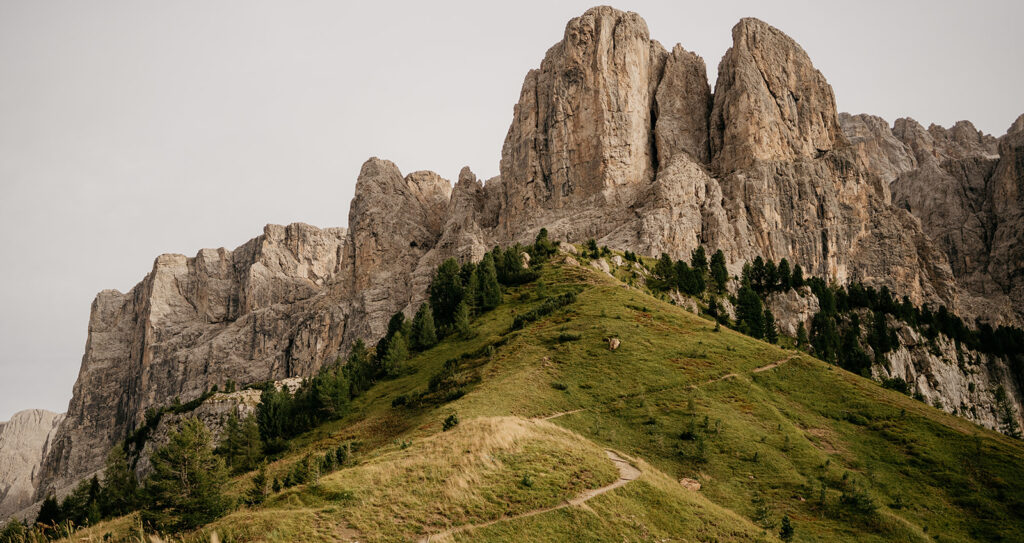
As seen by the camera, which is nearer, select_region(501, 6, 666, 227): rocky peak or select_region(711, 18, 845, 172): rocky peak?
select_region(501, 6, 666, 227): rocky peak

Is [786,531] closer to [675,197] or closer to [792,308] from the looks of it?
[792,308]

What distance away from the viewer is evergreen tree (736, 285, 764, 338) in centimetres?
9956

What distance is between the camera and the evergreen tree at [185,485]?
31.4m

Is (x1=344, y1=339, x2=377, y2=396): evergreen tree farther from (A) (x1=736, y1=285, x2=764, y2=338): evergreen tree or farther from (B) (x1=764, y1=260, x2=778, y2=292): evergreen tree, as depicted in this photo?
(B) (x1=764, y1=260, x2=778, y2=292): evergreen tree

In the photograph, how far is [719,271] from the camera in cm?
11950

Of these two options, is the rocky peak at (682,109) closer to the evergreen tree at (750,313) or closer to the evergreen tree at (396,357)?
the evergreen tree at (750,313)

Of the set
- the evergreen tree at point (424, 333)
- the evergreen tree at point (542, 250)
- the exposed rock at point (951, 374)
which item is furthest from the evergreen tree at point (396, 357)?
the exposed rock at point (951, 374)

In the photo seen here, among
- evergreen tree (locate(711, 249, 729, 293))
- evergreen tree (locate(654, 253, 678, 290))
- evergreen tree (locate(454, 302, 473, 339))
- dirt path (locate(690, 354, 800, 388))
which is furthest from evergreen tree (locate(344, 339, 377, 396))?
evergreen tree (locate(711, 249, 729, 293))

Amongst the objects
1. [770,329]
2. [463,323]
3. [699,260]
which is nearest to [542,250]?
[699,260]

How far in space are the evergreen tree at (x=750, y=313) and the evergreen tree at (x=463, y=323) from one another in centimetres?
4574

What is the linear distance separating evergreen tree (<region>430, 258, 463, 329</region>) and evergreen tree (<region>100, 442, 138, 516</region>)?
157 feet

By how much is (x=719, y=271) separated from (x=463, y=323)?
6057 centimetres

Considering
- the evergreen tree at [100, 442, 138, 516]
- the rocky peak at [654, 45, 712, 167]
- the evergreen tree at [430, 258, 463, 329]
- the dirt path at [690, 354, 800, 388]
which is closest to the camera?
the dirt path at [690, 354, 800, 388]

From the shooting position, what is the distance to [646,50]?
547 ft
